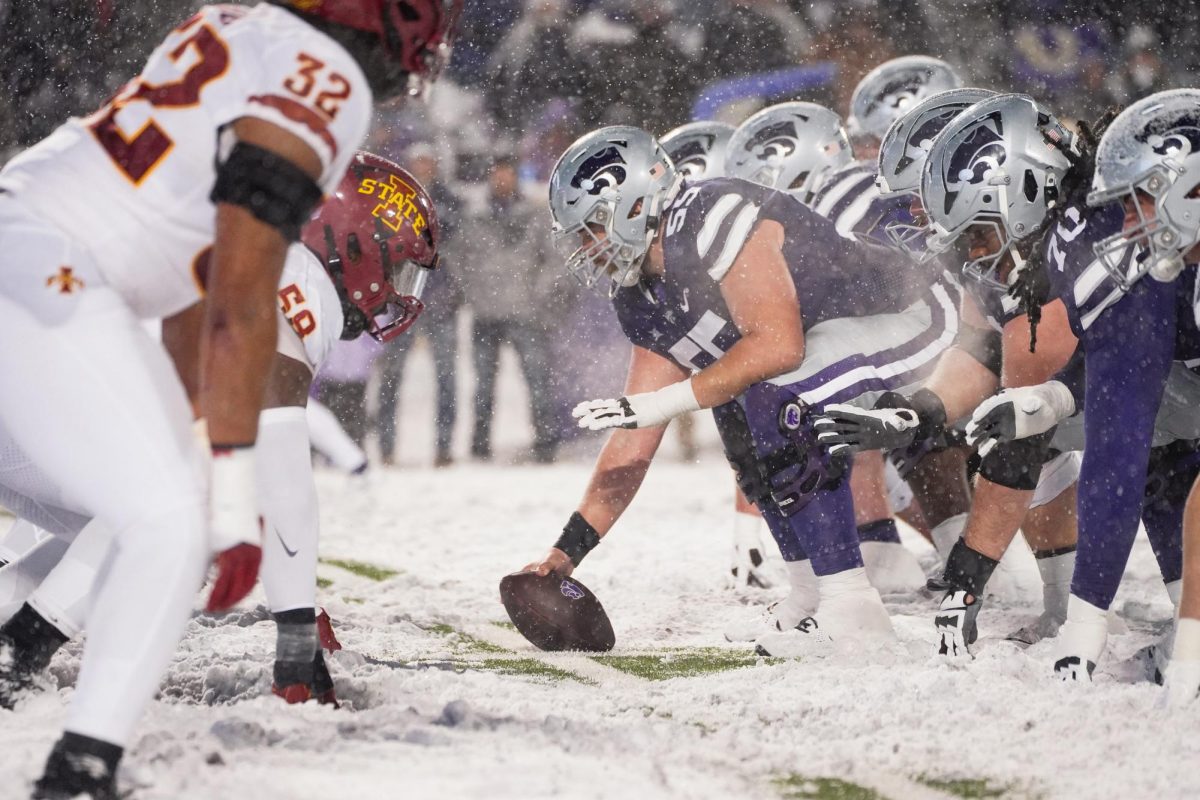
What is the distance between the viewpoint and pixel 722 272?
3637mm

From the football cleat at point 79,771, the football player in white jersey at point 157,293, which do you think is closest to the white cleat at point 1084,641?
the football player in white jersey at point 157,293

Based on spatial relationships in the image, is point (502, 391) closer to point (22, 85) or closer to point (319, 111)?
point (22, 85)

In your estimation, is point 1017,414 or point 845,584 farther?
point 845,584

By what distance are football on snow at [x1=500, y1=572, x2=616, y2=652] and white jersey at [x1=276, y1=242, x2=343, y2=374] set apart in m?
0.96

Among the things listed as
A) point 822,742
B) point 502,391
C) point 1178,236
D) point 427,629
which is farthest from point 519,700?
point 502,391

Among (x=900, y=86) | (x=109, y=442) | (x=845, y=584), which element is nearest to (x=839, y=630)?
(x=845, y=584)

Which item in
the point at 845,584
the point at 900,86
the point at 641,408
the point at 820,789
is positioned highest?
the point at 900,86

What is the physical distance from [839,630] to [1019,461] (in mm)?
632

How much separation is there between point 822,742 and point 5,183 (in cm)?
174

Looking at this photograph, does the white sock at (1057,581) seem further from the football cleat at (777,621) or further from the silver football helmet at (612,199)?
the silver football helmet at (612,199)

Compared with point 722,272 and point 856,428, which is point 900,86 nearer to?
point 722,272

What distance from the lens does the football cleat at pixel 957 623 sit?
11.2 feet

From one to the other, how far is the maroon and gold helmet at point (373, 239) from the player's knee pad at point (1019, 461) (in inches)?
58.8

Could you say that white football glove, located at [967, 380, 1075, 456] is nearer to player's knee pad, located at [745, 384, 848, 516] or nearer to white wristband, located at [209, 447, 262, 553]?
player's knee pad, located at [745, 384, 848, 516]
